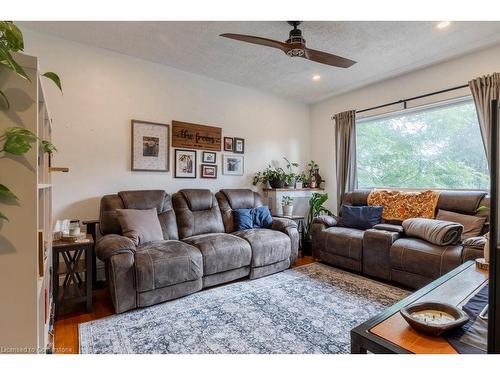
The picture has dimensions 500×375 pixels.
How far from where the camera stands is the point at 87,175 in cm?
301

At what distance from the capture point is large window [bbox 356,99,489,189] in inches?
128

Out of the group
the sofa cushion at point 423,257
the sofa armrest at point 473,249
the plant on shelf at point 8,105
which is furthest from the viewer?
the sofa cushion at point 423,257

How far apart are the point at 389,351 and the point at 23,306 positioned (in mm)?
1293

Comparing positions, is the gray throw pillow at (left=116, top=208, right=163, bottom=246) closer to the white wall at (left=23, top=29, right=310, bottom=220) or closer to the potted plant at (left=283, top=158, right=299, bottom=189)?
the white wall at (left=23, top=29, right=310, bottom=220)

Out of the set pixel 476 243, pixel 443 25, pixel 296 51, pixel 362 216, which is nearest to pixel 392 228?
pixel 362 216

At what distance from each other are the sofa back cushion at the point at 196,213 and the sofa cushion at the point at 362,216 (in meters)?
1.69

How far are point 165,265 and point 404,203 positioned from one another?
9.72 feet

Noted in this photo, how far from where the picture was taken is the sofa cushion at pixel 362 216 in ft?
11.5

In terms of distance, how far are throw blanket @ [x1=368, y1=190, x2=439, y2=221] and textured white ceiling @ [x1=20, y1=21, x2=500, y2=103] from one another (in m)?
1.65

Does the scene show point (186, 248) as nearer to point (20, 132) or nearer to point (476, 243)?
point (20, 132)

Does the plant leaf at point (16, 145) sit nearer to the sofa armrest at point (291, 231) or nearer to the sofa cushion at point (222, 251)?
the sofa cushion at point (222, 251)

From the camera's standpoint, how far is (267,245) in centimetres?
311

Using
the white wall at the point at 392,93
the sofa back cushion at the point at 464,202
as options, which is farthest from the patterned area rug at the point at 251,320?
the white wall at the point at 392,93
